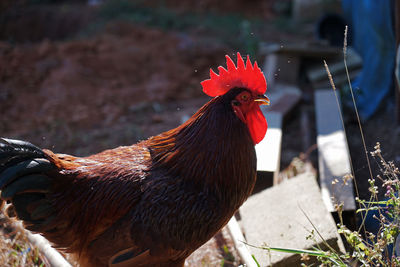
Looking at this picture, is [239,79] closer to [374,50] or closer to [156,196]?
[156,196]

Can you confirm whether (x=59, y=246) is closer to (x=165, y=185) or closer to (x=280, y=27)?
(x=165, y=185)

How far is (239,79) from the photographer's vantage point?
9.05 feet

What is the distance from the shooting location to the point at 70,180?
104 inches

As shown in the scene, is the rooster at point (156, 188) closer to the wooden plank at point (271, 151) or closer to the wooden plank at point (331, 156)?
the wooden plank at point (331, 156)

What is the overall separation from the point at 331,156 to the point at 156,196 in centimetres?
260

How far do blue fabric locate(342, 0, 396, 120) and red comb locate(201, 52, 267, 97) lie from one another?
11.0 feet

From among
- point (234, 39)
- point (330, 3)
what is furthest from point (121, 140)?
point (330, 3)

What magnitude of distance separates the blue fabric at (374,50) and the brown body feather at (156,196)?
11.8 ft

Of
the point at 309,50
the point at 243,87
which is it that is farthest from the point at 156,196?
the point at 309,50

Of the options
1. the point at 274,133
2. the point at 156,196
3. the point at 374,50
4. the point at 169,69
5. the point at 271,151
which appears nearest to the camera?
the point at 156,196

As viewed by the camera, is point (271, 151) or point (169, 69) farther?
point (169, 69)

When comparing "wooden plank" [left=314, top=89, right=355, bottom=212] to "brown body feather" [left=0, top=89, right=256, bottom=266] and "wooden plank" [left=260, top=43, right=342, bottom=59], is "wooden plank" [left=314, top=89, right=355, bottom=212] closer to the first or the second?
"brown body feather" [left=0, top=89, right=256, bottom=266]

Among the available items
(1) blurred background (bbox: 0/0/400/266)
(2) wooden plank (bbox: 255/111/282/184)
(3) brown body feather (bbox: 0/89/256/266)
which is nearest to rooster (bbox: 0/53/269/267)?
(3) brown body feather (bbox: 0/89/256/266)

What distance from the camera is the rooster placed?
8.23 ft
